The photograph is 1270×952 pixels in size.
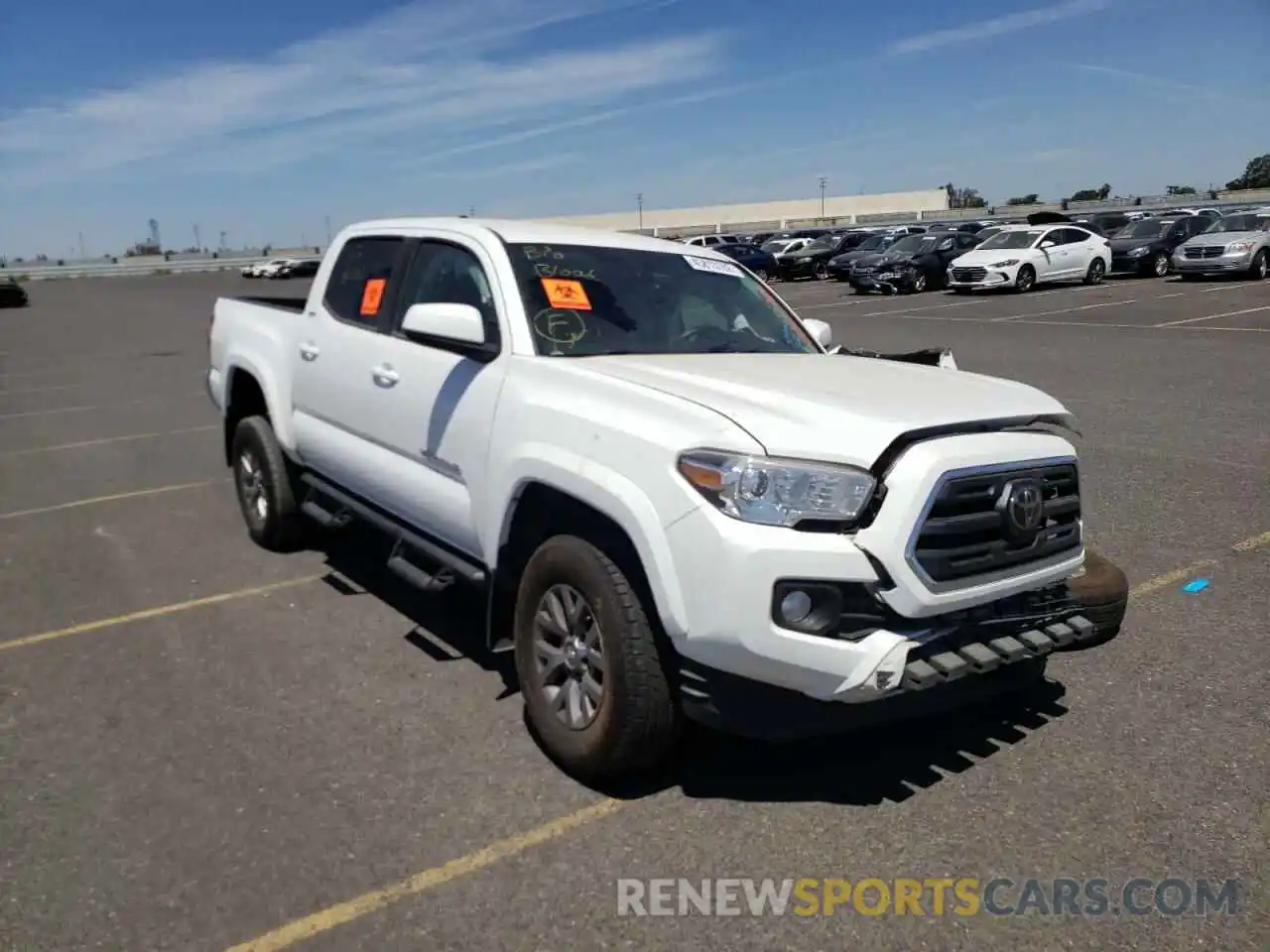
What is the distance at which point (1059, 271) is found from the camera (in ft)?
91.4

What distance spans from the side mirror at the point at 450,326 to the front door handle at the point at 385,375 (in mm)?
618

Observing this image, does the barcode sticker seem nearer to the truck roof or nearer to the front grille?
the truck roof

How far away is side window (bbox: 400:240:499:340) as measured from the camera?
4.52 meters

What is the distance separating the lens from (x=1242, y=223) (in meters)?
27.8

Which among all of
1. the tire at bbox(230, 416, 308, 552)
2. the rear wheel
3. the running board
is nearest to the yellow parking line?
the running board

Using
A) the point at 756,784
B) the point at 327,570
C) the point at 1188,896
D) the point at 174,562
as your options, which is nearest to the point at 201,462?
the point at 174,562

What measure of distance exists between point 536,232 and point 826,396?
1.88 meters

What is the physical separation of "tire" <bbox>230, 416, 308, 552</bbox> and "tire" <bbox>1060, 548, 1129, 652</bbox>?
439 centimetres

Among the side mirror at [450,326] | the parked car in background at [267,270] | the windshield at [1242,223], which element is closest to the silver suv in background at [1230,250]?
the windshield at [1242,223]

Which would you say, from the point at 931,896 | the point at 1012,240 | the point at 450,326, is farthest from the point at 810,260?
the point at 931,896

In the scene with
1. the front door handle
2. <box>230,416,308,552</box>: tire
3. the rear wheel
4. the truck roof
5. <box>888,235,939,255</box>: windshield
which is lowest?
the rear wheel

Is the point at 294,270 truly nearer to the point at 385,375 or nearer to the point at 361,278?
the point at 361,278

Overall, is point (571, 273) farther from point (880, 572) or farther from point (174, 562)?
point (174, 562)

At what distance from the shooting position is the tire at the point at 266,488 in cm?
625
